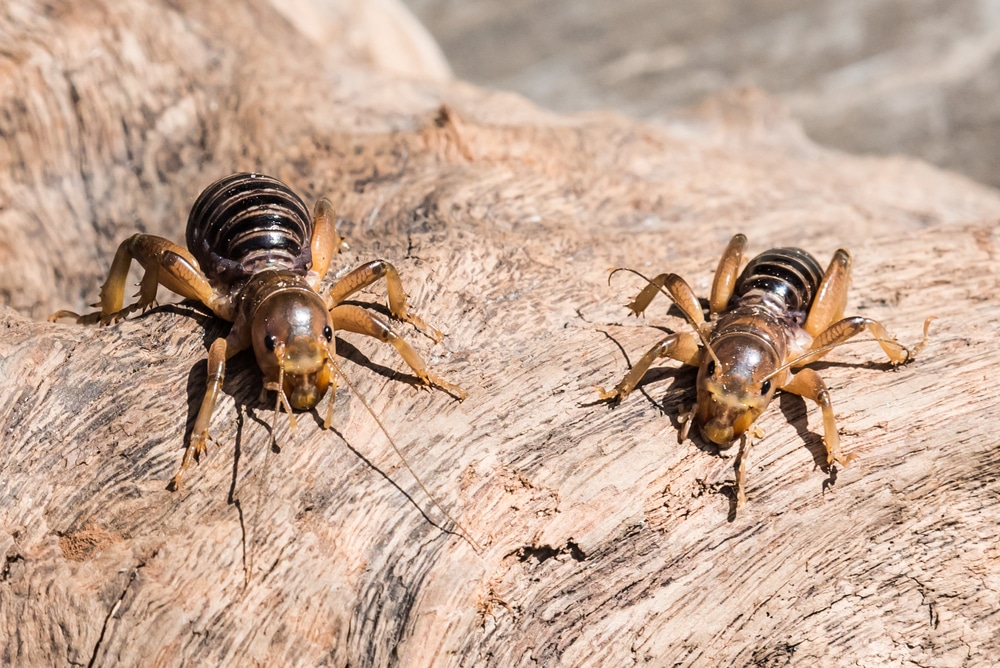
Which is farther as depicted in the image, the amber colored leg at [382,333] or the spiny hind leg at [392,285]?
the spiny hind leg at [392,285]

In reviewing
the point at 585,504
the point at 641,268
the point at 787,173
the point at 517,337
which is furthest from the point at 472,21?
the point at 585,504

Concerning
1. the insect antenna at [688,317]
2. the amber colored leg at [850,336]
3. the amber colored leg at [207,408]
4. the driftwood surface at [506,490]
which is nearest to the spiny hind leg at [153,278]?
the driftwood surface at [506,490]

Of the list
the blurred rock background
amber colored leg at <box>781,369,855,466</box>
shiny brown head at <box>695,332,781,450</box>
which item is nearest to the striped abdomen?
shiny brown head at <box>695,332,781,450</box>

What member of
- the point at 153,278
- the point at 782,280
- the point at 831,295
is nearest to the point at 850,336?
the point at 831,295

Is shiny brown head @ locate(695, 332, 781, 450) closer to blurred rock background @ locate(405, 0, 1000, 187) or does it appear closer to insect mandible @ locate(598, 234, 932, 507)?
insect mandible @ locate(598, 234, 932, 507)

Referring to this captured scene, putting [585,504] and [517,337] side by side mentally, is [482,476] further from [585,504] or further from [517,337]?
[517,337]

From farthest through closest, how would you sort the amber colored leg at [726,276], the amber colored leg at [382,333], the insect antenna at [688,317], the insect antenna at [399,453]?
the amber colored leg at [726,276] → the insect antenna at [688,317] → the amber colored leg at [382,333] → the insect antenna at [399,453]

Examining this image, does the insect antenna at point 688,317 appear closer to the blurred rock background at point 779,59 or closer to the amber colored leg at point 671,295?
the amber colored leg at point 671,295
